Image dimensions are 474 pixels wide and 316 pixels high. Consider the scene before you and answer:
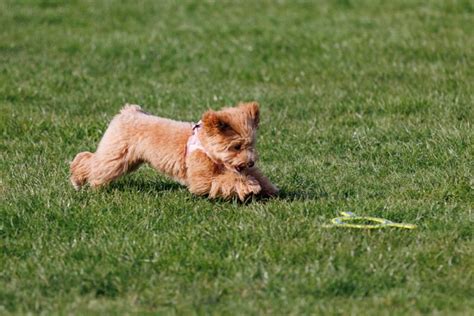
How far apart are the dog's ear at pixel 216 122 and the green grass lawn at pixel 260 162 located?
0.59m

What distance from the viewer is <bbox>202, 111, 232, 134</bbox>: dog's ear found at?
7.04 meters

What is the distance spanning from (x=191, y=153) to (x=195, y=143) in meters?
0.08

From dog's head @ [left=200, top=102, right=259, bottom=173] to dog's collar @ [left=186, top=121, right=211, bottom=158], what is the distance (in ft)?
0.37

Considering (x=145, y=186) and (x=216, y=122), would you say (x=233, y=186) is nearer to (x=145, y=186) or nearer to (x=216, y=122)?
(x=216, y=122)

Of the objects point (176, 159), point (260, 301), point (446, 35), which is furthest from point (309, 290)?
point (446, 35)

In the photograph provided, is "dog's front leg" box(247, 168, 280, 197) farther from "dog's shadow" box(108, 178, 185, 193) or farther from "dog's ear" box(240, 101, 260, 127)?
"dog's shadow" box(108, 178, 185, 193)

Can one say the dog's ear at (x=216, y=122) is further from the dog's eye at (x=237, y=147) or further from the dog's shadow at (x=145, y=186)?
the dog's shadow at (x=145, y=186)

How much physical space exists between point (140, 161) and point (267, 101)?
11.9ft

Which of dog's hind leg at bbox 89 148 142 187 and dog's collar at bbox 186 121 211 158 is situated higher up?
dog's collar at bbox 186 121 211 158

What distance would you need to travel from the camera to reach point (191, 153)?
290 inches

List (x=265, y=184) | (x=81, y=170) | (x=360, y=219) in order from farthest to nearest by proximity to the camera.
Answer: (x=81, y=170)
(x=265, y=184)
(x=360, y=219)

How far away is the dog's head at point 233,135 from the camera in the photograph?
7.06m

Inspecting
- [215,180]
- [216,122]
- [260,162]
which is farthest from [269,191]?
[260,162]

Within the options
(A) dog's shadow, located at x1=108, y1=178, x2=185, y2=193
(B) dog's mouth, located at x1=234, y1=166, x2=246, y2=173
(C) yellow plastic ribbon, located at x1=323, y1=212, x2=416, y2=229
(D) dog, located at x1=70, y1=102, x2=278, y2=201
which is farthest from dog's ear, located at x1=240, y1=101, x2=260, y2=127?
(A) dog's shadow, located at x1=108, y1=178, x2=185, y2=193
